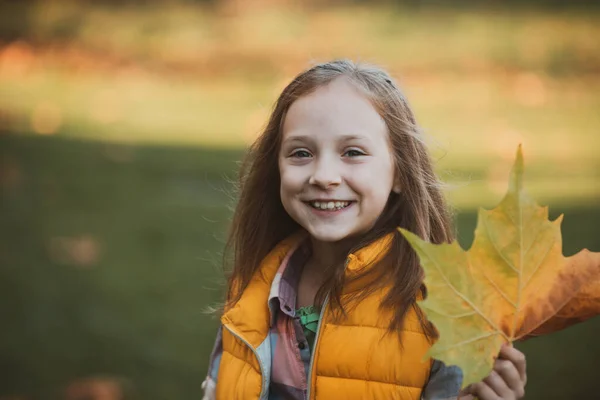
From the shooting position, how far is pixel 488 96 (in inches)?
301

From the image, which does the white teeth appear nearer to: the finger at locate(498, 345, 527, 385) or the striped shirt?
the striped shirt

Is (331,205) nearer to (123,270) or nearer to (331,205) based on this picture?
(331,205)

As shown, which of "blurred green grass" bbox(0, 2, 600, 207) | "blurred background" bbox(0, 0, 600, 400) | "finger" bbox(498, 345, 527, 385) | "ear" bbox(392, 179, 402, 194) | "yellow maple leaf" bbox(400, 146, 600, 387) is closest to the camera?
"yellow maple leaf" bbox(400, 146, 600, 387)

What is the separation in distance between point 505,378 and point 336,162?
622mm

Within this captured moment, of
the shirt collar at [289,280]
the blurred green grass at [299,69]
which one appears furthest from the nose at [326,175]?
the blurred green grass at [299,69]

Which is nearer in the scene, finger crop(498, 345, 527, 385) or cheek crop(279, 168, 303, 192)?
finger crop(498, 345, 527, 385)

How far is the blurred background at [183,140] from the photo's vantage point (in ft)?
11.6

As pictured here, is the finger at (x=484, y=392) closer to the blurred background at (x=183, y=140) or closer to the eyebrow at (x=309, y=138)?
the eyebrow at (x=309, y=138)

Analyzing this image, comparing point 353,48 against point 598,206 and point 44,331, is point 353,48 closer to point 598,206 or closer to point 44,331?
point 598,206

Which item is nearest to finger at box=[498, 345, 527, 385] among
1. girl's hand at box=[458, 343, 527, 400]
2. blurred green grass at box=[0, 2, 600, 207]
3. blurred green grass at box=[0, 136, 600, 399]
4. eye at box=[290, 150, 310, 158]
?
girl's hand at box=[458, 343, 527, 400]

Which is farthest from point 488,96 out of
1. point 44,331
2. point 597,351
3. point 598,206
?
point 44,331

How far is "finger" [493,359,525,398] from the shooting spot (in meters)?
1.52

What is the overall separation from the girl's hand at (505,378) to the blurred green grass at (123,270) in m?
1.62

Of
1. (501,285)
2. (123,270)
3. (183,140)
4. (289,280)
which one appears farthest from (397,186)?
(183,140)
